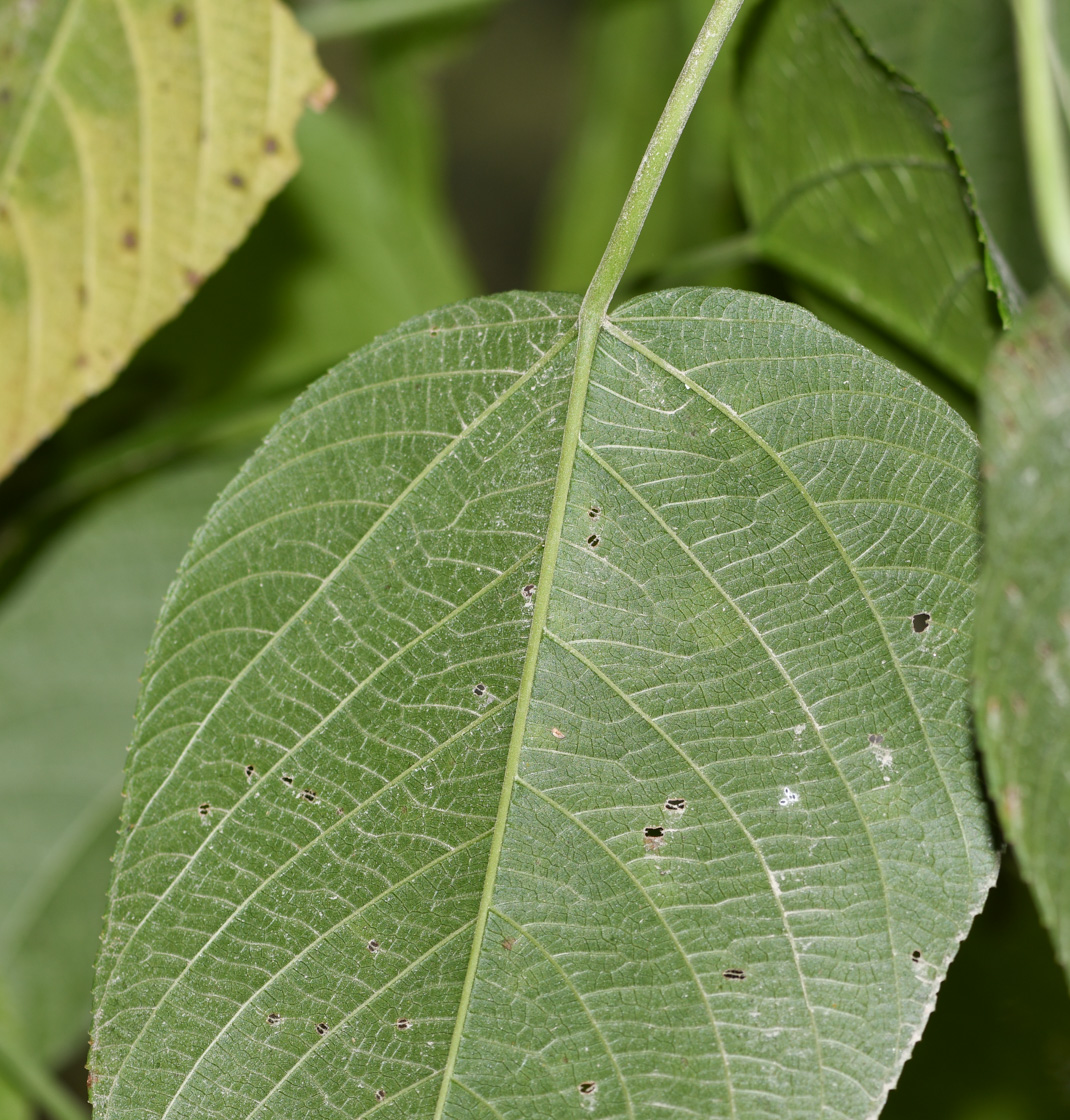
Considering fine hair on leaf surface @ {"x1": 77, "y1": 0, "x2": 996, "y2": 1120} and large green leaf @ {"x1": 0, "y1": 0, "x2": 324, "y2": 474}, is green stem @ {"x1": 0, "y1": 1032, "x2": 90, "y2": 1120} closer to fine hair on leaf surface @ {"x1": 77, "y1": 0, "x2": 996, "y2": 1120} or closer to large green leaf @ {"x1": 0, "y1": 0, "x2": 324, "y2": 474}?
fine hair on leaf surface @ {"x1": 77, "y1": 0, "x2": 996, "y2": 1120}

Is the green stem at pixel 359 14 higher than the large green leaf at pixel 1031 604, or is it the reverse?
the green stem at pixel 359 14

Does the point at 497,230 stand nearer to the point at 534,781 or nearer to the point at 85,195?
the point at 85,195

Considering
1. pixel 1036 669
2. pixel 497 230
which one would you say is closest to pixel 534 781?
pixel 1036 669

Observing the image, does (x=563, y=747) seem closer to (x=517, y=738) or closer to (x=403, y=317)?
(x=517, y=738)

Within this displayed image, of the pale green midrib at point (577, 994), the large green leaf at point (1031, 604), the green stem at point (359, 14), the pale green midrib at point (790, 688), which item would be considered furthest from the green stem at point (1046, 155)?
the green stem at point (359, 14)

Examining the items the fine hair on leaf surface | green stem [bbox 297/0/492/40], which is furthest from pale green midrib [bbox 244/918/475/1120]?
green stem [bbox 297/0/492/40]

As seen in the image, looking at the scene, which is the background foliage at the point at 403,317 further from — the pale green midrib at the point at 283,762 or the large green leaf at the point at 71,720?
the pale green midrib at the point at 283,762

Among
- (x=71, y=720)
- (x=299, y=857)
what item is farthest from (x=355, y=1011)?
(x=71, y=720)
